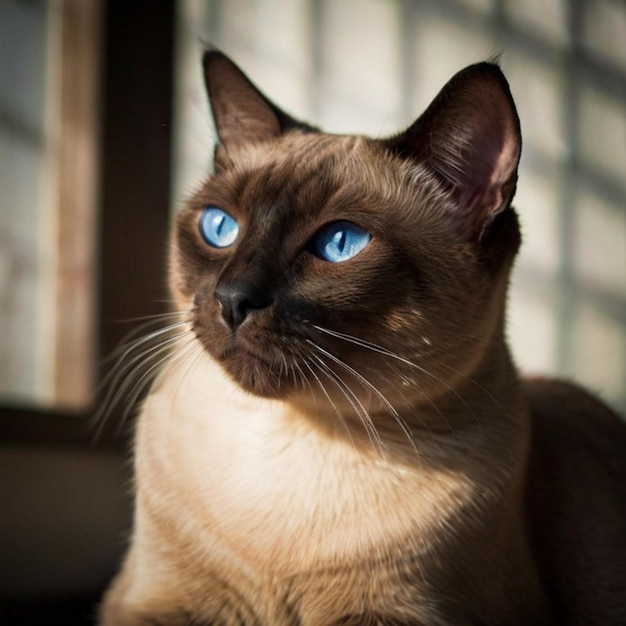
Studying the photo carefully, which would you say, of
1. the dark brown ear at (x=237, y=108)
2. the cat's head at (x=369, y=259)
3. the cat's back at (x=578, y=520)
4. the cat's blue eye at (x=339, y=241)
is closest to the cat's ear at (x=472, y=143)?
the cat's head at (x=369, y=259)

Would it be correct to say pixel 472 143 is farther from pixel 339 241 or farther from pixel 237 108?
pixel 237 108

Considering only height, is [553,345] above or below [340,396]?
below

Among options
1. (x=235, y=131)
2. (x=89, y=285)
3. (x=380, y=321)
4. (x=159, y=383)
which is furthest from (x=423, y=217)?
(x=89, y=285)

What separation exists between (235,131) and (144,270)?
3.40ft

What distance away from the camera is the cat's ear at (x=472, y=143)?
1159mm

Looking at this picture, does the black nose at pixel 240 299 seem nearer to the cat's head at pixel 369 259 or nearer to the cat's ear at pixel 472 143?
the cat's head at pixel 369 259

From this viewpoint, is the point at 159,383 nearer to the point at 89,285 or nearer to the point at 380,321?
the point at 380,321

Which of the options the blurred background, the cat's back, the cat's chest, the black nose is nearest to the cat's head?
the black nose

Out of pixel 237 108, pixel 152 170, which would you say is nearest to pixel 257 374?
pixel 237 108

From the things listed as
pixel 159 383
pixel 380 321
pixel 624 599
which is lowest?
pixel 624 599

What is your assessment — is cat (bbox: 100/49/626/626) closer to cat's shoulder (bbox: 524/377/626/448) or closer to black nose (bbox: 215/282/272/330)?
black nose (bbox: 215/282/272/330)

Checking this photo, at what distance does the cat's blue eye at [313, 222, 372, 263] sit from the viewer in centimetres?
122

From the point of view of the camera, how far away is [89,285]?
2.36 m

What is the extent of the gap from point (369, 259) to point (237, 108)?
462 millimetres
